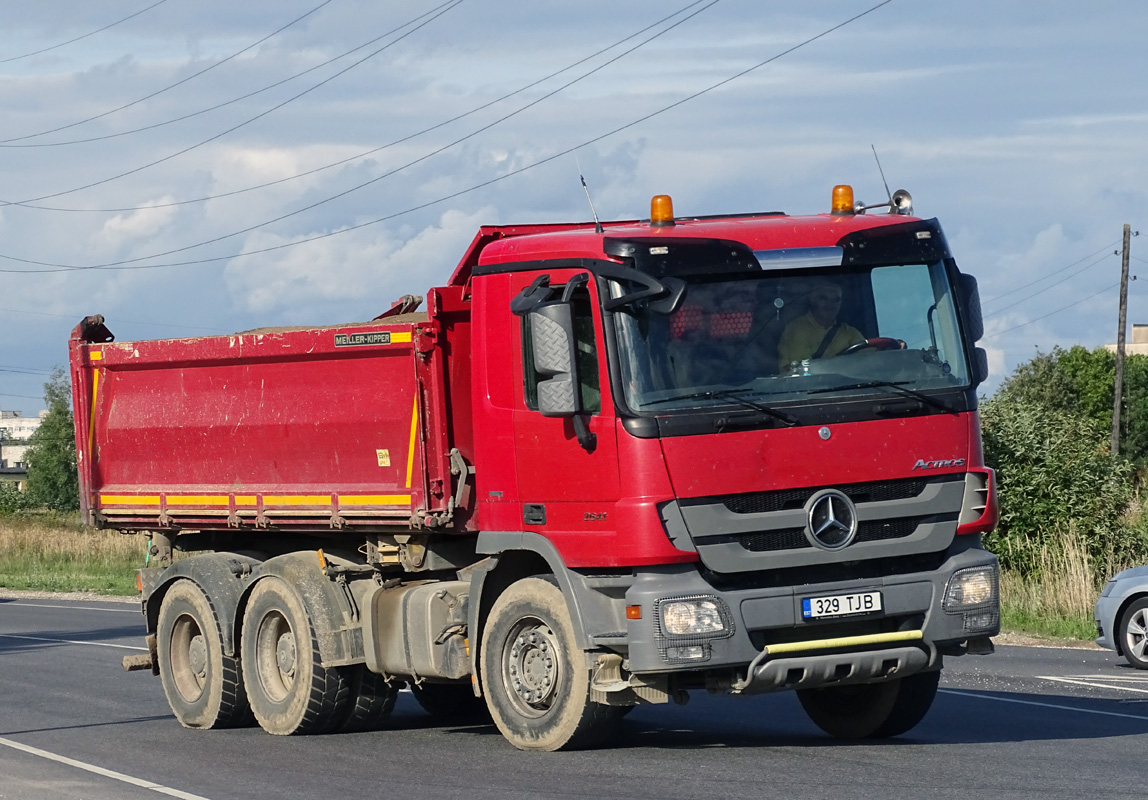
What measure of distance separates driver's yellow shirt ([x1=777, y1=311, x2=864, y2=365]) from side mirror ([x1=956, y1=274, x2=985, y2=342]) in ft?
2.21

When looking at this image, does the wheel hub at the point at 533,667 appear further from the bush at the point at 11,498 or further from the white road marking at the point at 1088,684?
the bush at the point at 11,498

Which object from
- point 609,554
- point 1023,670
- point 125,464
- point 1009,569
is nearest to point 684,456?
point 609,554

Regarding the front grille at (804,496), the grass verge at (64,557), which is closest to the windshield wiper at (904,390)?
the front grille at (804,496)

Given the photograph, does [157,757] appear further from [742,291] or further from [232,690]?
[742,291]

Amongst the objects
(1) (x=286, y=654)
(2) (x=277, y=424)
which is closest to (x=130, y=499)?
(2) (x=277, y=424)

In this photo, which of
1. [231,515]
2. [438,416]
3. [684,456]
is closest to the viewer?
[684,456]

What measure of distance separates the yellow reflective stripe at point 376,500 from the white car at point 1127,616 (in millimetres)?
7542

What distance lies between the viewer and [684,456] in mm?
8844

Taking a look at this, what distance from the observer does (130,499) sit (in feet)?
44.2

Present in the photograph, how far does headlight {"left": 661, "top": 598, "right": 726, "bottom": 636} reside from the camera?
880 centimetres

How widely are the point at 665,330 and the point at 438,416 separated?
205 cm

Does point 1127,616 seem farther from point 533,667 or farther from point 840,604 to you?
point 533,667

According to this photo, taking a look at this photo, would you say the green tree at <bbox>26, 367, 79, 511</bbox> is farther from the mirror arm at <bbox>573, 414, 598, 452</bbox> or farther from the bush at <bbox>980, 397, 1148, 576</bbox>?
the mirror arm at <bbox>573, 414, 598, 452</bbox>

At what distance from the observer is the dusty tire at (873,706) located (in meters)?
10.3
